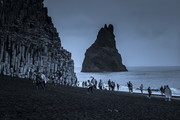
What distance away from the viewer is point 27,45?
44844 mm

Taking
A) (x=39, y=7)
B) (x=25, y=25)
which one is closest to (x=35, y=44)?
(x=25, y=25)

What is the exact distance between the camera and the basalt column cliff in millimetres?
40312

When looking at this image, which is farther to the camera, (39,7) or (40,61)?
(39,7)

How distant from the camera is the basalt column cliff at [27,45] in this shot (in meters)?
40.3

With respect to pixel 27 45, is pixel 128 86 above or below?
below

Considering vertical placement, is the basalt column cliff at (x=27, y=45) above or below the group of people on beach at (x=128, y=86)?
above

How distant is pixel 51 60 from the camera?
52000 mm

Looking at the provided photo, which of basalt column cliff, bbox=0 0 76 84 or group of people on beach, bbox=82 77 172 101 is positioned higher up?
basalt column cliff, bbox=0 0 76 84

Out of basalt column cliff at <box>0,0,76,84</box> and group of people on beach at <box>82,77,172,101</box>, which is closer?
group of people on beach at <box>82,77,172,101</box>

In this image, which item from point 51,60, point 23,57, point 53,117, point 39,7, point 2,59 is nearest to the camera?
point 53,117

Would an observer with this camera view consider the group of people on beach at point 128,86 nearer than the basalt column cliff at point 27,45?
Yes

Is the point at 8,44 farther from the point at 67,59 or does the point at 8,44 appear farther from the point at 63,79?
the point at 67,59

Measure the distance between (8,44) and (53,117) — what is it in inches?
1361

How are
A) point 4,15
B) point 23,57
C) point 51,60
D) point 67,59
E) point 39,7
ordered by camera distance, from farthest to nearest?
point 39,7 < point 67,59 < point 51,60 < point 4,15 < point 23,57
